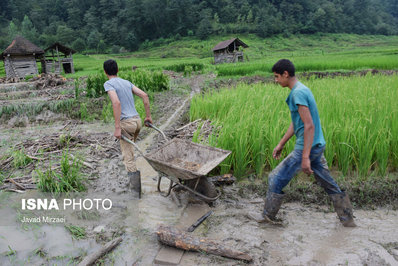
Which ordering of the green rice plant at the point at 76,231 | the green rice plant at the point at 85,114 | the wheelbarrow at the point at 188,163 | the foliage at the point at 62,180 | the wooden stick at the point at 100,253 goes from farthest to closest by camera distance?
the green rice plant at the point at 85,114 → the foliage at the point at 62,180 → the wheelbarrow at the point at 188,163 → the green rice plant at the point at 76,231 → the wooden stick at the point at 100,253

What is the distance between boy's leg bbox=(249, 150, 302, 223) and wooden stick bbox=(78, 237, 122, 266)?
1.31 m

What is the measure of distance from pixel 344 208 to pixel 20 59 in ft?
69.3

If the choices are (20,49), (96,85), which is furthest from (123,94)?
(20,49)

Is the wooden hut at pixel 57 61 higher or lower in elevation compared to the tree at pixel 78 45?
lower

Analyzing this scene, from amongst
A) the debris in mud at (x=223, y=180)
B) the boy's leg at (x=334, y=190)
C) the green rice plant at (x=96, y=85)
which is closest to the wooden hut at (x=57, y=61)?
the green rice plant at (x=96, y=85)

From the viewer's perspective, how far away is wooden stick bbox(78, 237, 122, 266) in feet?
7.10

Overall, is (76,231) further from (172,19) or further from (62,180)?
(172,19)

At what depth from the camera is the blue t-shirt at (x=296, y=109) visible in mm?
2209

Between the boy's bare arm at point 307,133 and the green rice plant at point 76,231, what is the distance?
2074 mm

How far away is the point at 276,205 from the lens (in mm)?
2607

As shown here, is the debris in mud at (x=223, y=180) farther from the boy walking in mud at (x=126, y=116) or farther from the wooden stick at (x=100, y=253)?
the wooden stick at (x=100, y=253)

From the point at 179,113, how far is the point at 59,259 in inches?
200

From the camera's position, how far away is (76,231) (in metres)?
2.63

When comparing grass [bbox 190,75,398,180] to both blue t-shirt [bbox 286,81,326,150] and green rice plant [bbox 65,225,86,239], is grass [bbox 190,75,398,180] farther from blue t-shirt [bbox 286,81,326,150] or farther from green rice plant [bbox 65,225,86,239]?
green rice plant [bbox 65,225,86,239]
